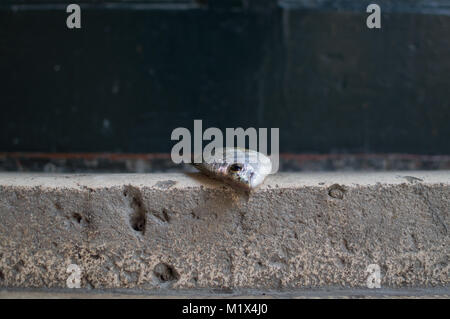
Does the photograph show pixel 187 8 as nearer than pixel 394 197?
No

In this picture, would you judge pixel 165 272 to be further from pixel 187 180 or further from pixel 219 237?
pixel 187 180

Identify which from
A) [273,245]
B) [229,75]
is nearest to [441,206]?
[273,245]

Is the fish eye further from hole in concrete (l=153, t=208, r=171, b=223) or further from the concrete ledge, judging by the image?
hole in concrete (l=153, t=208, r=171, b=223)

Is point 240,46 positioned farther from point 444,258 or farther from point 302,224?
point 444,258
